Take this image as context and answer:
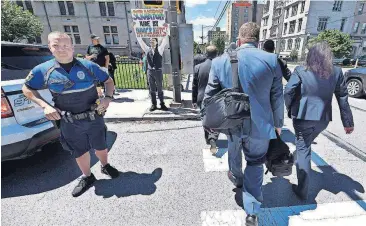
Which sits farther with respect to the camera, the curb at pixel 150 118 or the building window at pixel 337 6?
the building window at pixel 337 6

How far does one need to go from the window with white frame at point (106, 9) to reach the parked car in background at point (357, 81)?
35487mm

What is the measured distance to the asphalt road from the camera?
2.26m

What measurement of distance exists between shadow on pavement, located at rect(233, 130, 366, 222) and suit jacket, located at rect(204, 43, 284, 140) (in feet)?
3.31

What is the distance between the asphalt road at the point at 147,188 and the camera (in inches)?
88.9

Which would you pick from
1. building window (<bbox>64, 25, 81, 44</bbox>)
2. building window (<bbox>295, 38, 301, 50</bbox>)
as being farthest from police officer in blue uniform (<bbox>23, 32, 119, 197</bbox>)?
building window (<bbox>295, 38, 301, 50</bbox>)

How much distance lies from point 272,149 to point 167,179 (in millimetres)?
1523

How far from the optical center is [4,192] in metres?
2.62

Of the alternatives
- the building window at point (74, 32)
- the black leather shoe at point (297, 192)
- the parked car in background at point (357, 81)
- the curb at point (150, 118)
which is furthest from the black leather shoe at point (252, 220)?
the building window at point (74, 32)

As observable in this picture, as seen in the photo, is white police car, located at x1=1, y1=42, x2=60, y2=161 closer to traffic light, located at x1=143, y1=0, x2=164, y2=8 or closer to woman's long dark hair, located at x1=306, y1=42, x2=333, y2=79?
traffic light, located at x1=143, y1=0, x2=164, y2=8

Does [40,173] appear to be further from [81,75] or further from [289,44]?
[289,44]

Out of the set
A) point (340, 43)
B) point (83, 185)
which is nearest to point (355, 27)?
point (340, 43)

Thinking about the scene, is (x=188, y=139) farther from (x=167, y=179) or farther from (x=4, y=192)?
(x=4, y=192)

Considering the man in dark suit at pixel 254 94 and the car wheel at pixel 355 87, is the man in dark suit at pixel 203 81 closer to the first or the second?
the man in dark suit at pixel 254 94

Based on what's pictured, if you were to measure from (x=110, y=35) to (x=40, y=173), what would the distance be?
36.4 m
